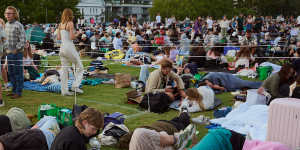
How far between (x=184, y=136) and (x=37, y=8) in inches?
1431

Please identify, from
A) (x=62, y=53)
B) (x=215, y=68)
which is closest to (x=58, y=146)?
(x=62, y=53)

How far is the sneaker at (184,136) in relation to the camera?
451 centimetres

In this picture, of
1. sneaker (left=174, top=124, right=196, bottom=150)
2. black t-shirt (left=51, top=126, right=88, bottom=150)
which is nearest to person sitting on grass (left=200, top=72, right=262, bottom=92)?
sneaker (left=174, top=124, right=196, bottom=150)

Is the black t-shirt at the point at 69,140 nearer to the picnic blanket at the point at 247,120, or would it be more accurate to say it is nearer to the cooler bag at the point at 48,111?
the cooler bag at the point at 48,111

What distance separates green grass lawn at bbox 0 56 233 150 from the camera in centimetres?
655

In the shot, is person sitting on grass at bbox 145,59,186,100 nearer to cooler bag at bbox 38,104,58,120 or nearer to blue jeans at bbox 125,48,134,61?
cooler bag at bbox 38,104,58,120

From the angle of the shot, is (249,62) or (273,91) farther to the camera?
(249,62)

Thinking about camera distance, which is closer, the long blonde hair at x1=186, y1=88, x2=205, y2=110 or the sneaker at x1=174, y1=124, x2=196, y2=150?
the sneaker at x1=174, y1=124, x2=196, y2=150

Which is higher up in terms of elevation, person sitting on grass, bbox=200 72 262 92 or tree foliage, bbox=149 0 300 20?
tree foliage, bbox=149 0 300 20

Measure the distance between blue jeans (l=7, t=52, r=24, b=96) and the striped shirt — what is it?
15cm

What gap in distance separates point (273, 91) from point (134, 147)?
4055mm

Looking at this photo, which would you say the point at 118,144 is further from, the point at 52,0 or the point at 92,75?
the point at 52,0

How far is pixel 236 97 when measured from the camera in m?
7.84

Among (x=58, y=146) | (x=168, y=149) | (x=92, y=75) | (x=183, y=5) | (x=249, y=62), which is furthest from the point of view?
(x=183, y=5)
